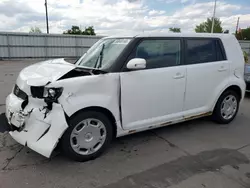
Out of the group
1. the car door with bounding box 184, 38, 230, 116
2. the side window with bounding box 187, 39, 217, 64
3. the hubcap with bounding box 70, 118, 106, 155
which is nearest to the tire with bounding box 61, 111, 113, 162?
the hubcap with bounding box 70, 118, 106, 155

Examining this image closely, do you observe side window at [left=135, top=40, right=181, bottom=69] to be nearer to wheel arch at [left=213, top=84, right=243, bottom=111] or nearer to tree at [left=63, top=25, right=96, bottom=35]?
wheel arch at [left=213, top=84, right=243, bottom=111]

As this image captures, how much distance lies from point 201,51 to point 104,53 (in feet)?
5.84

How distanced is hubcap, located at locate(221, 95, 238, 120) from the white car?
125 millimetres

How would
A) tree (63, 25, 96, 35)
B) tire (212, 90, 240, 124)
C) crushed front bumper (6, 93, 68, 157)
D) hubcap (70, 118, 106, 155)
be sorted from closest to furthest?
crushed front bumper (6, 93, 68, 157)
hubcap (70, 118, 106, 155)
tire (212, 90, 240, 124)
tree (63, 25, 96, 35)

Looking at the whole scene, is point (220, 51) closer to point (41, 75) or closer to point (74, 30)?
point (41, 75)

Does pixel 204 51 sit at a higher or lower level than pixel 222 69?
higher

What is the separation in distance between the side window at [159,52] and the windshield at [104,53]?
27cm

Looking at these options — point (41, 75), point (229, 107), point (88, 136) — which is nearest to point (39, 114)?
point (41, 75)

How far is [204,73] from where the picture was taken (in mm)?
4152

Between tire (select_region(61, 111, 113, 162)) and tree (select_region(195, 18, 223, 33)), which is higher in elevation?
tree (select_region(195, 18, 223, 33))

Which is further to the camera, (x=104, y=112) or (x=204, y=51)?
(x=204, y=51)

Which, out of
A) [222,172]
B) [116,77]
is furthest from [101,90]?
[222,172]

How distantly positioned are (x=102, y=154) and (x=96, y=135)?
1.17ft

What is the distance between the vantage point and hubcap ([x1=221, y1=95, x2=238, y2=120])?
4.71m
